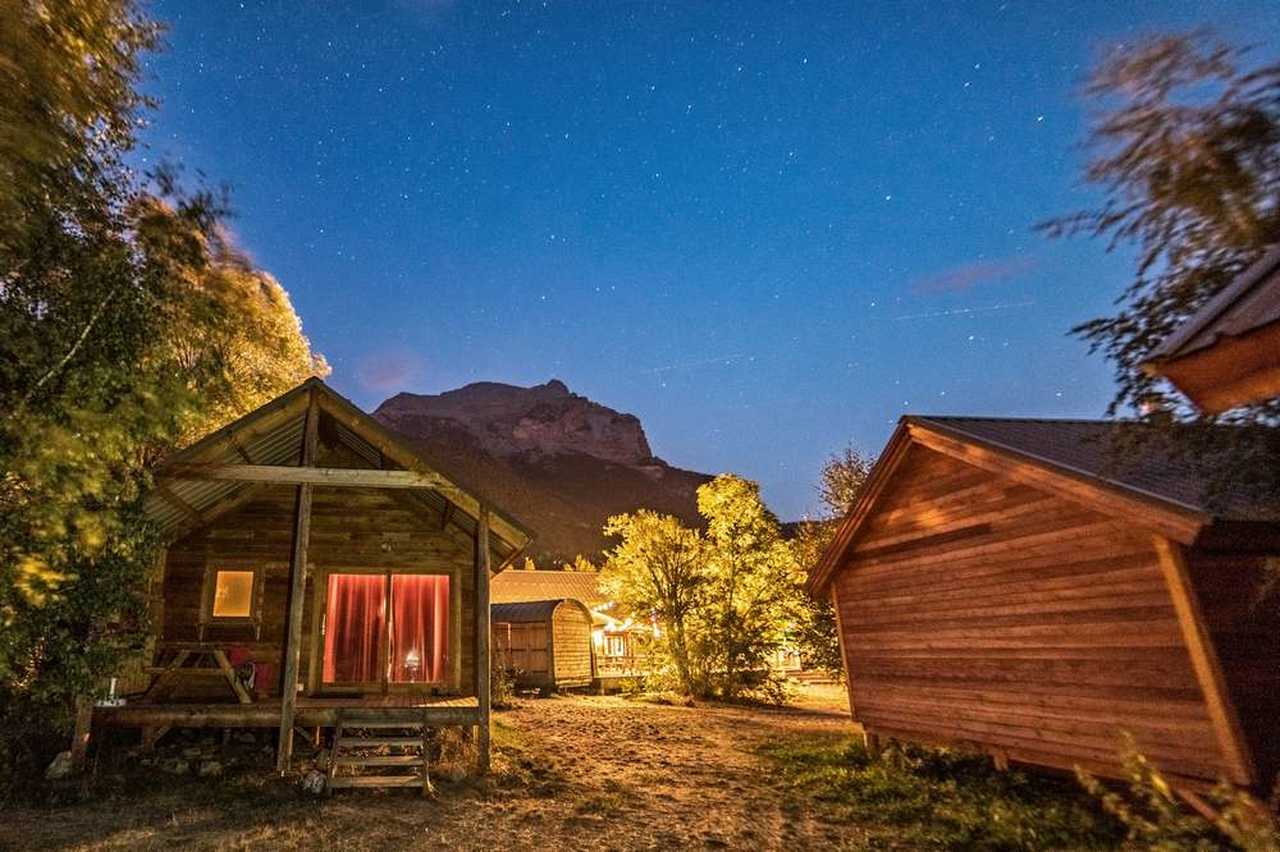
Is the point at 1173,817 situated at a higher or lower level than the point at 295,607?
lower

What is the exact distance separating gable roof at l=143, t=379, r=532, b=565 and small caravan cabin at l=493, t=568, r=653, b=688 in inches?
572

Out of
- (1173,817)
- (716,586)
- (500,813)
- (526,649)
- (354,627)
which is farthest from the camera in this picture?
(526,649)

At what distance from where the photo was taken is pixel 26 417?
556 cm

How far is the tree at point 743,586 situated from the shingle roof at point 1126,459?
11.9m

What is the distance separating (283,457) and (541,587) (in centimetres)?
3424

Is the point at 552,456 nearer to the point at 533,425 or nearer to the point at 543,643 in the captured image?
the point at 533,425

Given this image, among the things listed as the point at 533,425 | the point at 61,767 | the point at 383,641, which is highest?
the point at 533,425

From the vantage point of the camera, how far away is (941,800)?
9.20 metres

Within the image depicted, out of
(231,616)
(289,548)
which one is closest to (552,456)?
(289,548)

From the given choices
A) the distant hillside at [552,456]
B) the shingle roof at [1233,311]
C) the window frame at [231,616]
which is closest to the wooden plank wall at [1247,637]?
the shingle roof at [1233,311]

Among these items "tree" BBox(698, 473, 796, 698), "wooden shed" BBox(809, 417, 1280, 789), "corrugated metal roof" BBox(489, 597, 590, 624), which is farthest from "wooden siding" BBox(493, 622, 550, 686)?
"wooden shed" BBox(809, 417, 1280, 789)

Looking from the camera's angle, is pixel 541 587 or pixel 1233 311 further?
pixel 541 587

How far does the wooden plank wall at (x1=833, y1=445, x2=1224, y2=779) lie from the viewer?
24.7 feet

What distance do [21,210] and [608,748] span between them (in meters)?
12.5
